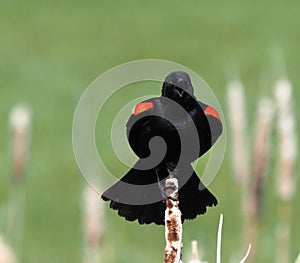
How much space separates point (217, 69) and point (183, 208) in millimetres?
7470

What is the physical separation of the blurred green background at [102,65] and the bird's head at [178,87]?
3781mm

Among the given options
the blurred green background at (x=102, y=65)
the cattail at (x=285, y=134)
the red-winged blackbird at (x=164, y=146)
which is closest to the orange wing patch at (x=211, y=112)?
the red-winged blackbird at (x=164, y=146)

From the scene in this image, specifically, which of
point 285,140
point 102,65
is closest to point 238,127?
point 285,140

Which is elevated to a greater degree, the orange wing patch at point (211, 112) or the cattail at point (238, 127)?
the cattail at point (238, 127)

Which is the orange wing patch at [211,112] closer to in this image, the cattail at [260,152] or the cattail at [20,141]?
the cattail at [260,152]

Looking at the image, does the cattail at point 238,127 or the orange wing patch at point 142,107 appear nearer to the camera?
the orange wing patch at point 142,107

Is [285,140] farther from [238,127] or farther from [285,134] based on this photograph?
[238,127]

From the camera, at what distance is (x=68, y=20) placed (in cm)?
970

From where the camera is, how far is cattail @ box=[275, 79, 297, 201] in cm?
125

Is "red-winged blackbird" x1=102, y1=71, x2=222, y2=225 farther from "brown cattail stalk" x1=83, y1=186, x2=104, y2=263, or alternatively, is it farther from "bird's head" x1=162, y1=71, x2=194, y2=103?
"brown cattail stalk" x1=83, y1=186, x2=104, y2=263

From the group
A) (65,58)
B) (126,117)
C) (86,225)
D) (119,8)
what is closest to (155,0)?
(119,8)

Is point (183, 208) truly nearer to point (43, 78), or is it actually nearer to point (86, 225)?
point (86, 225)

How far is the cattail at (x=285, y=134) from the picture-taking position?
125 cm

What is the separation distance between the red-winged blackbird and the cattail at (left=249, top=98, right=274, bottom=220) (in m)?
0.76
